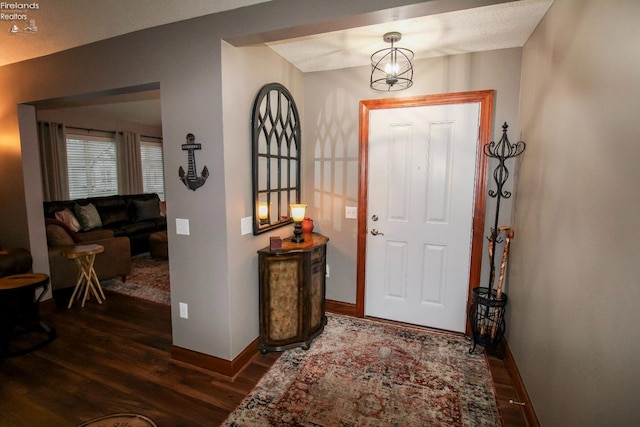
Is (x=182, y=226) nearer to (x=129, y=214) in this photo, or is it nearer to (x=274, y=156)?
(x=274, y=156)

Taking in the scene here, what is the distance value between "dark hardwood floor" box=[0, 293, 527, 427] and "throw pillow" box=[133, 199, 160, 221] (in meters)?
3.32

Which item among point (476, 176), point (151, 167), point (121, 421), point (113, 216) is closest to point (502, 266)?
point (476, 176)

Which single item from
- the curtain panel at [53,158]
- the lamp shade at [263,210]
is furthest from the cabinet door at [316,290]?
the curtain panel at [53,158]

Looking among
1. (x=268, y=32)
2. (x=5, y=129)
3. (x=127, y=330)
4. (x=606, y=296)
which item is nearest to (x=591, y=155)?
(x=606, y=296)

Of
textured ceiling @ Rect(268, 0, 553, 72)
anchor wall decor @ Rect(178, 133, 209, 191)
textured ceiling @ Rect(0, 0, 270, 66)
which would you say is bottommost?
anchor wall decor @ Rect(178, 133, 209, 191)

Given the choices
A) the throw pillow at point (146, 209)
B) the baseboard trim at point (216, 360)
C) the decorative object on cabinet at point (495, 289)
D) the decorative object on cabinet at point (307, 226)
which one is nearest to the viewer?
the baseboard trim at point (216, 360)

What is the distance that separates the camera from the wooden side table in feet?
8.44

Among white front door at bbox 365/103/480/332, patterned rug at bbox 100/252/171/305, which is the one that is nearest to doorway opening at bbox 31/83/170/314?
patterned rug at bbox 100/252/171/305

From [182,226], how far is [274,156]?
3.14 ft

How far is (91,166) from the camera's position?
5789mm

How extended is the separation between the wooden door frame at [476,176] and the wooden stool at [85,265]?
2916 millimetres

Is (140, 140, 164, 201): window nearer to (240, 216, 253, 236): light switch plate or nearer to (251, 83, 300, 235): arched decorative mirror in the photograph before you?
(251, 83, 300, 235): arched decorative mirror

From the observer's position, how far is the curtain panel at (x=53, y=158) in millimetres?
5027

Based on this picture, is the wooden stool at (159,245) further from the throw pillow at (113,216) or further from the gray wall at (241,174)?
the gray wall at (241,174)
